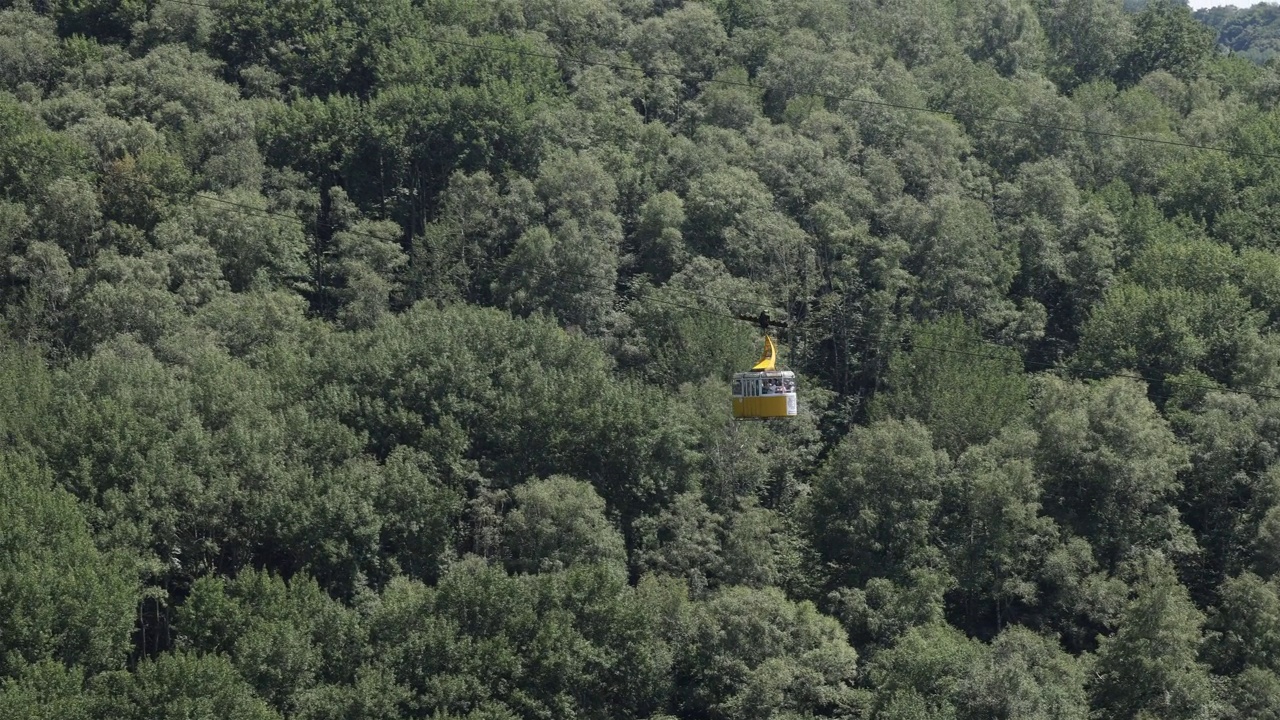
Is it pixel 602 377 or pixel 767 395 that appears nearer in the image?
pixel 767 395

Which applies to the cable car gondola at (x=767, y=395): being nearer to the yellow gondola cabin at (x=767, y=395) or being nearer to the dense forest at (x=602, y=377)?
the yellow gondola cabin at (x=767, y=395)

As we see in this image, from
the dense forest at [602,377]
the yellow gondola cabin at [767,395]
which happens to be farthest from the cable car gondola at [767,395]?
the dense forest at [602,377]

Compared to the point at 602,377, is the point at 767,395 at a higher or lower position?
higher

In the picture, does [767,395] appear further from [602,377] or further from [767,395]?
[602,377]

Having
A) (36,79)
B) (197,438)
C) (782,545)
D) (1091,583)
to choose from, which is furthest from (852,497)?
(36,79)

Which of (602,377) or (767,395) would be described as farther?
(602,377)

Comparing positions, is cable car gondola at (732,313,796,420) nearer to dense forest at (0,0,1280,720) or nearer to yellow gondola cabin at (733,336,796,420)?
yellow gondola cabin at (733,336,796,420)

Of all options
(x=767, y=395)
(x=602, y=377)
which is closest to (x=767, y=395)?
(x=767, y=395)
